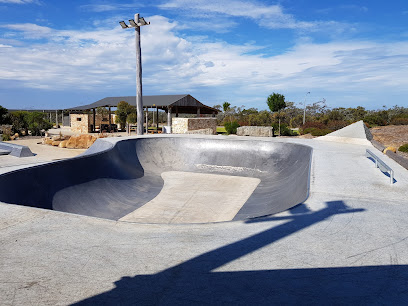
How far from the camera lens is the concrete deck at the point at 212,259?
8.29 ft

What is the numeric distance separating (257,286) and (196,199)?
6640 millimetres

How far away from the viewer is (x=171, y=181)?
11.6 meters

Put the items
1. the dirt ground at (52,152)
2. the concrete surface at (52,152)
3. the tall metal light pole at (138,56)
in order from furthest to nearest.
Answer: the tall metal light pole at (138,56)
the dirt ground at (52,152)
the concrete surface at (52,152)

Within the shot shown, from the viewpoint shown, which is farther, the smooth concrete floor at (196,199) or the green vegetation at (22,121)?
the green vegetation at (22,121)

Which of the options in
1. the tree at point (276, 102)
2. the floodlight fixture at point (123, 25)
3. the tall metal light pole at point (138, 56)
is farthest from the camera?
the tree at point (276, 102)

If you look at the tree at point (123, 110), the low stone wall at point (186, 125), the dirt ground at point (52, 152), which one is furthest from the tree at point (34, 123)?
the low stone wall at point (186, 125)

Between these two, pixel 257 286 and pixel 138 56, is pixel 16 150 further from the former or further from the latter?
pixel 257 286

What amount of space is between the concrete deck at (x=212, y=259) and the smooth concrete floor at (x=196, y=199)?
132 inches

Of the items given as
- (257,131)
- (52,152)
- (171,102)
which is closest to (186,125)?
(171,102)

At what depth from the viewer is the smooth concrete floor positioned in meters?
7.65

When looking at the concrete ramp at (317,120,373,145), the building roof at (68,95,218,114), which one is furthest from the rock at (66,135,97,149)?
the concrete ramp at (317,120,373,145)

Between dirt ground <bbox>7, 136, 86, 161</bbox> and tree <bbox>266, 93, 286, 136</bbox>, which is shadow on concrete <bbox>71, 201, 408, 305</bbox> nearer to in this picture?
dirt ground <bbox>7, 136, 86, 161</bbox>

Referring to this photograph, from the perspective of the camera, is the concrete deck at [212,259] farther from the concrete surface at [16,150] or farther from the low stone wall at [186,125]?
the low stone wall at [186,125]

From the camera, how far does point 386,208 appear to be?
475 centimetres
